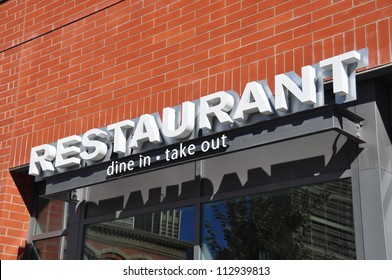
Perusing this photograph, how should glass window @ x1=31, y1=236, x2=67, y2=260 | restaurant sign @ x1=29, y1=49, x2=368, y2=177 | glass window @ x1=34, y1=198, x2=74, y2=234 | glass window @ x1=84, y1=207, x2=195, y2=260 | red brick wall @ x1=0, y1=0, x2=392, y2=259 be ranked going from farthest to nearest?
glass window @ x1=34, y1=198, x2=74, y2=234 → glass window @ x1=31, y1=236, x2=67, y2=260 → glass window @ x1=84, y1=207, x2=195, y2=260 → red brick wall @ x1=0, y1=0, x2=392, y2=259 → restaurant sign @ x1=29, y1=49, x2=368, y2=177

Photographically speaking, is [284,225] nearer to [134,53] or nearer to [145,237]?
[145,237]

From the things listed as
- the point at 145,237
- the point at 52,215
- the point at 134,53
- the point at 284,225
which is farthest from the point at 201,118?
the point at 52,215

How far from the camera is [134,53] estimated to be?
7.15 metres

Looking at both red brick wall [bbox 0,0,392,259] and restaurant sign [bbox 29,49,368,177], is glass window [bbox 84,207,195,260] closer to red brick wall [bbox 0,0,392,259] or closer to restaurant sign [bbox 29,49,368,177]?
restaurant sign [bbox 29,49,368,177]

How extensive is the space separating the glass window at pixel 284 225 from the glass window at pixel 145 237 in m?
0.22

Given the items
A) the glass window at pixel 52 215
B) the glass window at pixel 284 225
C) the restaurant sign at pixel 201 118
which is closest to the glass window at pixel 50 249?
the glass window at pixel 52 215

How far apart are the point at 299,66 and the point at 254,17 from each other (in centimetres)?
79

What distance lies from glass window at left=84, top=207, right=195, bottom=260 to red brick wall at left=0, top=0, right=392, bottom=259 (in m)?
1.05

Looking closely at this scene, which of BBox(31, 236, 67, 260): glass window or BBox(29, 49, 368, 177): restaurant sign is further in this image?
BBox(31, 236, 67, 260): glass window

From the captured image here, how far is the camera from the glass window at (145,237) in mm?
6328

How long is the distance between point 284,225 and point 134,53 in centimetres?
259

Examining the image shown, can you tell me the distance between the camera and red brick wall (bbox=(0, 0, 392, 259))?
18.9ft

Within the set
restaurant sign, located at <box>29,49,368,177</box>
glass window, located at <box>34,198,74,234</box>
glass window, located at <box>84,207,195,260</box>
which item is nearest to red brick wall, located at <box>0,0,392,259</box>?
glass window, located at <box>34,198,74,234</box>
